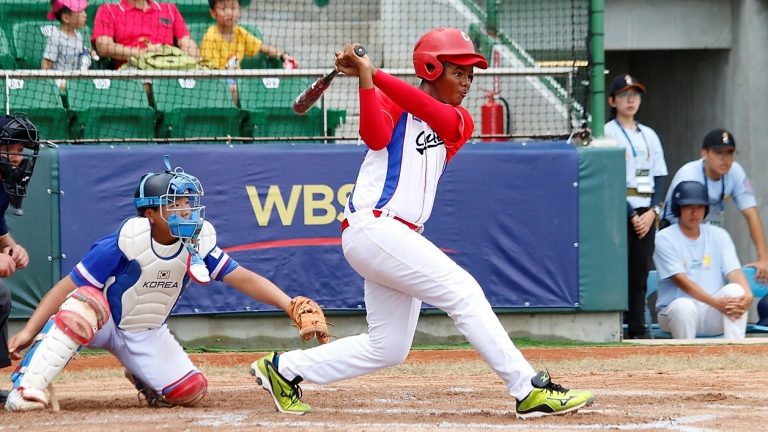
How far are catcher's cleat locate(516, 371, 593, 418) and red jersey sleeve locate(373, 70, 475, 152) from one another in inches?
40.1

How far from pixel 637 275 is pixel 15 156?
458 centimetres

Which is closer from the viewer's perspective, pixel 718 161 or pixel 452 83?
pixel 452 83

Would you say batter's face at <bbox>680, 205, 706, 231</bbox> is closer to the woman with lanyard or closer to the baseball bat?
the woman with lanyard

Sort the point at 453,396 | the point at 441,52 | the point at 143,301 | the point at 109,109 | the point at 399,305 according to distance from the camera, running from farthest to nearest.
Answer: the point at 109,109 → the point at 453,396 → the point at 143,301 → the point at 399,305 → the point at 441,52

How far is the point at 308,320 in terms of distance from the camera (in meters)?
4.80

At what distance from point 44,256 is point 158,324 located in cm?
268

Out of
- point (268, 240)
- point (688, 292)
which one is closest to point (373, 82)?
point (268, 240)

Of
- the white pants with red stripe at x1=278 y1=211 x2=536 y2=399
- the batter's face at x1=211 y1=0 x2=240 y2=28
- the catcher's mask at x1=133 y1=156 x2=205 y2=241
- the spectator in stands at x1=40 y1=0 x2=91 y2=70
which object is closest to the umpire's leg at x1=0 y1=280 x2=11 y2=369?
the catcher's mask at x1=133 y1=156 x2=205 y2=241

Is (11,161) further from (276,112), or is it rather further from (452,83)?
(276,112)

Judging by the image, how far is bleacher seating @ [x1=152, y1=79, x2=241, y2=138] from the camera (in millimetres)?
8555

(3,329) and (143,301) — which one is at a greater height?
(143,301)

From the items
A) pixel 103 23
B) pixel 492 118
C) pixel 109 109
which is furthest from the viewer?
pixel 492 118

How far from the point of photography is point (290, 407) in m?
4.88

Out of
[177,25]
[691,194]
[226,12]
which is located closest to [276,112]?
[226,12]
